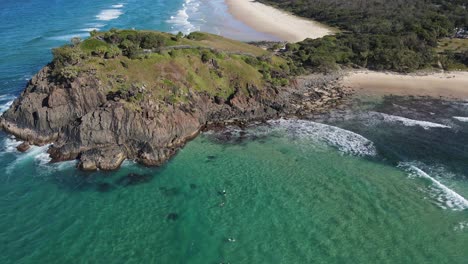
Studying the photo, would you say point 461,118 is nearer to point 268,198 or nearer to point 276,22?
point 268,198

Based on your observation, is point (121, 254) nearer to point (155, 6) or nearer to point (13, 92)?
point (13, 92)

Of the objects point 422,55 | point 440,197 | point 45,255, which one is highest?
point 422,55

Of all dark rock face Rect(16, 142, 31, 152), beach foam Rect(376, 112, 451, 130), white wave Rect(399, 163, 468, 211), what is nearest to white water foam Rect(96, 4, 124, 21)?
dark rock face Rect(16, 142, 31, 152)

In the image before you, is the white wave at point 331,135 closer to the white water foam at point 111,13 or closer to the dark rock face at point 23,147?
the dark rock face at point 23,147

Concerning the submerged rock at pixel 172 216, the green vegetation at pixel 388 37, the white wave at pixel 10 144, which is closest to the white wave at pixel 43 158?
the white wave at pixel 10 144

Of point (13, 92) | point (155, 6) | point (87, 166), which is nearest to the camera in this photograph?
point (87, 166)

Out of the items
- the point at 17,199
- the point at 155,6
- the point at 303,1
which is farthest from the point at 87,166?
the point at 303,1
